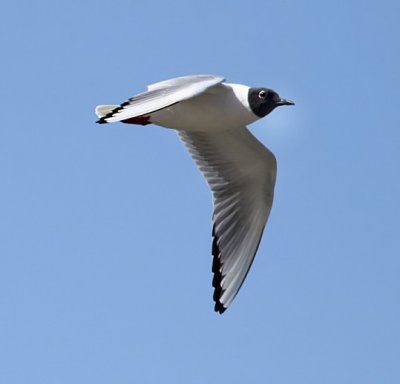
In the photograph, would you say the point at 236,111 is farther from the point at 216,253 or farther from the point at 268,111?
the point at 216,253

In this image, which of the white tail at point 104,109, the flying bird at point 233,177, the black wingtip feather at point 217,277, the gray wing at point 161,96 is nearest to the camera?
the gray wing at point 161,96

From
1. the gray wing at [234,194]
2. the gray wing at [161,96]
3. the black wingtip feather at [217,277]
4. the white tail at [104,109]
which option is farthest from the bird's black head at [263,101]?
the black wingtip feather at [217,277]

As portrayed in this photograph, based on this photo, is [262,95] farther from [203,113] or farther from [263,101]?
[203,113]

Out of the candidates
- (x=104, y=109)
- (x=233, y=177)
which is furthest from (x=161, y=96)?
(x=233, y=177)

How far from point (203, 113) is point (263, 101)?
439 mm

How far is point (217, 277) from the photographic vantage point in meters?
7.97

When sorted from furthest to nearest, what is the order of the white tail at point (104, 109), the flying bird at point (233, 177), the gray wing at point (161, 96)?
the white tail at point (104, 109) → the flying bird at point (233, 177) → the gray wing at point (161, 96)

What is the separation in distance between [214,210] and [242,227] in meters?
0.26

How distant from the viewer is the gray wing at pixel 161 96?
20.4 feet

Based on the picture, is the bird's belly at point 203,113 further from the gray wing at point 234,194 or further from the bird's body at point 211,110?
the gray wing at point 234,194

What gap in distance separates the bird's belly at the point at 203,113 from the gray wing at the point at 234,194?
59cm

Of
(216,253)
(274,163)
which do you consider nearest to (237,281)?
(216,253)

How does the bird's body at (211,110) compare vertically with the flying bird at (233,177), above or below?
above

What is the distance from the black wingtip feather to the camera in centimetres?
787
